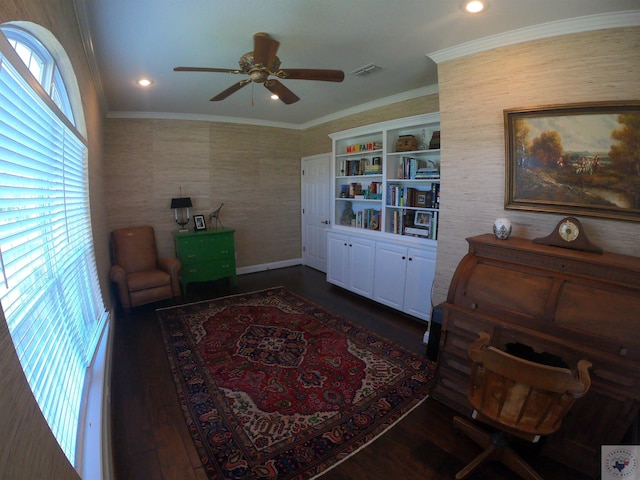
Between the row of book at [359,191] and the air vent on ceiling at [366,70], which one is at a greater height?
the air vent on ceiling at [366,70]

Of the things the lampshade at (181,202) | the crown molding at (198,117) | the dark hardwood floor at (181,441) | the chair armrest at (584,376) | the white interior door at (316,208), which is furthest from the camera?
the white interior door at (316,208)

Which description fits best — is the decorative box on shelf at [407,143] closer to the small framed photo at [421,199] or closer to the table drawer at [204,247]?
the small framed photo at [421,199]

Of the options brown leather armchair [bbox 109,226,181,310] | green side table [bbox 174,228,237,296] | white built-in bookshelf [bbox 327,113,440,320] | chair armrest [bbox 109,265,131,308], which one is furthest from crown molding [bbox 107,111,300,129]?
chair armrest [bbox 109,265,131,308]

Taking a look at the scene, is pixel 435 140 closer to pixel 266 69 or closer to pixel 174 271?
pixel 266 69

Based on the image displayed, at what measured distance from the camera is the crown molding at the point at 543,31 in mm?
1766

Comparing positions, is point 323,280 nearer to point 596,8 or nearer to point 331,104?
point 331,104

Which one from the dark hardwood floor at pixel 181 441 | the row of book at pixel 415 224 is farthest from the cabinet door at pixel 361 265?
the dark hardwood floor at pixel 181 441

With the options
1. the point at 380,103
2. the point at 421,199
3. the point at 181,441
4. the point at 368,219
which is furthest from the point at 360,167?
the point at 181,441

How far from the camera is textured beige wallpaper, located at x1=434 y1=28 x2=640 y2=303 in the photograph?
5.95 ft

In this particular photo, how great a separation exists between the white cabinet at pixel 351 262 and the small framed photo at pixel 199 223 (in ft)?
6.64

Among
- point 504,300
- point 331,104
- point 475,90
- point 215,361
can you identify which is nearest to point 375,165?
point 331,104

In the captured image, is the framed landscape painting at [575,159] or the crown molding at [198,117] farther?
the crown molding at [198,117]

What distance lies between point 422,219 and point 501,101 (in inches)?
58.3

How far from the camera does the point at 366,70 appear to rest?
9.20ft
